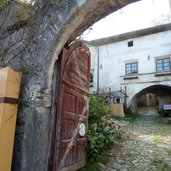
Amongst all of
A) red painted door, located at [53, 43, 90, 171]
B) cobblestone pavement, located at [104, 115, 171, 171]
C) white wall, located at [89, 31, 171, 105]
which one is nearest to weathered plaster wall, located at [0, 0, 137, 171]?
red painted door, located at [53, 43, 90, 171]

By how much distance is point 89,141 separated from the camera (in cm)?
421

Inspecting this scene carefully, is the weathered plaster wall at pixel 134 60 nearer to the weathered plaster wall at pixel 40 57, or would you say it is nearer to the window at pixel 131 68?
the window at pixel 131 68

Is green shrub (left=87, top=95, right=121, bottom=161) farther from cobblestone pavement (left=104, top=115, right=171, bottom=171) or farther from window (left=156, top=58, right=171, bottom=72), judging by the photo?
window (left=156, top=58, right=171, bottom=72)

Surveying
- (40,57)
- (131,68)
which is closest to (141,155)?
(40,57)

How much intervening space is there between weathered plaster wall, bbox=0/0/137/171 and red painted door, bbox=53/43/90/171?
0.60 feet

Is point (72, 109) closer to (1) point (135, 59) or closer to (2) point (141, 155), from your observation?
(2) point (141, 155)

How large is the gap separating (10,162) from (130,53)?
14497 mm

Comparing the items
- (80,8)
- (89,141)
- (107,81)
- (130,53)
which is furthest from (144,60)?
(80,8)

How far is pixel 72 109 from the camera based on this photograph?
3.34 meters

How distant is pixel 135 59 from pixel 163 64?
214cm

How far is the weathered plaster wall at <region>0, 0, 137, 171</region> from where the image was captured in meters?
2.61

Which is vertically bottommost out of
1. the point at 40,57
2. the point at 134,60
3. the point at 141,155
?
the point at 141,155

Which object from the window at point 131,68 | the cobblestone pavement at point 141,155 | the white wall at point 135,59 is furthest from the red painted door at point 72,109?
the window at point 131,68

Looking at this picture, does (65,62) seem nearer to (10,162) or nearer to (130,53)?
(10,162)
